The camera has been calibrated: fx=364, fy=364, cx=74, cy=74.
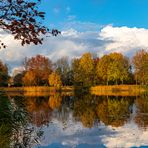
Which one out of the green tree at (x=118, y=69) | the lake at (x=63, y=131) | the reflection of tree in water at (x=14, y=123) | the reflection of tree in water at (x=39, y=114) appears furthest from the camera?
the green tree at (x=118, y=69)

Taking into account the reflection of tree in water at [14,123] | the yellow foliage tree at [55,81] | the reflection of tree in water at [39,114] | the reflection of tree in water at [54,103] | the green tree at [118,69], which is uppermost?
the green tree at [118,69]

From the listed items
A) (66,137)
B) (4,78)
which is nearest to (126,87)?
(66,137)

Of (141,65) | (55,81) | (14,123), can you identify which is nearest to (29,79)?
(55,81)

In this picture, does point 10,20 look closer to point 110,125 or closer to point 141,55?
point 110,125

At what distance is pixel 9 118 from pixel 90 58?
253ft

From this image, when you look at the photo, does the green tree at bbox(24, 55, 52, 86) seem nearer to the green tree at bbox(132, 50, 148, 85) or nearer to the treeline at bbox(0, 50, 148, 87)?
the treeline at bbox(0, 50, 148, 87)

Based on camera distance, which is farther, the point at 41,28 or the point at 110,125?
the point at 110,125

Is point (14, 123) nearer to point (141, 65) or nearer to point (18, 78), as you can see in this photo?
point (141, 65)

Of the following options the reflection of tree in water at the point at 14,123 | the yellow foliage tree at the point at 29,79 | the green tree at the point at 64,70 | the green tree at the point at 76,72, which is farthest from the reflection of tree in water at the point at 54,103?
the green tree at the point at 64,70

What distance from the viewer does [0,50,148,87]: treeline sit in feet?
260

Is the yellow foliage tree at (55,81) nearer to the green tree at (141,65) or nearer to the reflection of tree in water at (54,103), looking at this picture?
the green tree at (141,65)

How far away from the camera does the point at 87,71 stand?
8788 centimetres

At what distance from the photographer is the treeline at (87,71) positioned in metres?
79.2

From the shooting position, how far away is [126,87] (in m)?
76.2
